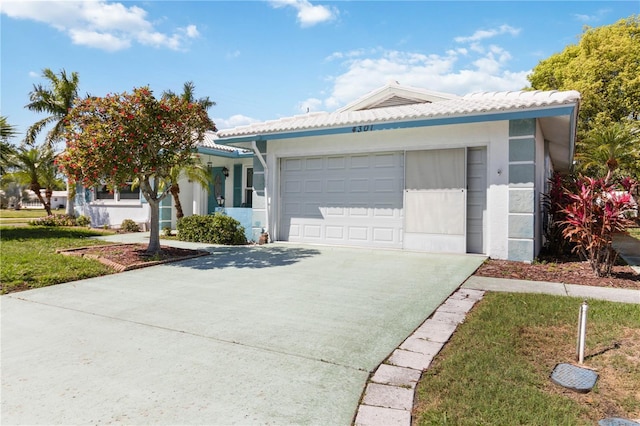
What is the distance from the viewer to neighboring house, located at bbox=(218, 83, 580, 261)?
27.9ft

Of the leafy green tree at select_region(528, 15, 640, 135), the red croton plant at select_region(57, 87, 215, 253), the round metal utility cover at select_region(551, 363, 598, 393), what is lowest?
the round metal utility cover at select_region(551, 363, 598, 393)

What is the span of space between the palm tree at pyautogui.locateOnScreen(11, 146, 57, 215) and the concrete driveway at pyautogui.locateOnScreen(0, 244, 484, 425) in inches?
686

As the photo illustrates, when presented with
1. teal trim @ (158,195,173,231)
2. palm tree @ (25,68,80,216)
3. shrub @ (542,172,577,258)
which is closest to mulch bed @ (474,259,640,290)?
shrub @ (542,172,577,258)

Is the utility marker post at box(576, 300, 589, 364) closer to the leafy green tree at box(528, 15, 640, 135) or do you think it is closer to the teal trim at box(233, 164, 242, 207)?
the teal trim at box(233, 164, 242, 207)

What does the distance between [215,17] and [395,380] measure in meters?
10.4

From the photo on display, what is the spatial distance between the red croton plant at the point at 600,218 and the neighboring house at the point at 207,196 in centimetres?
1143

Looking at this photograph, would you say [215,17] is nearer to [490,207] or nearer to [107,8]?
[107,8]

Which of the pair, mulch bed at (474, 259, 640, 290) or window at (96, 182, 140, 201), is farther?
window at (96, 182, 140, 201)

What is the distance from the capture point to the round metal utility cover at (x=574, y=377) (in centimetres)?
298

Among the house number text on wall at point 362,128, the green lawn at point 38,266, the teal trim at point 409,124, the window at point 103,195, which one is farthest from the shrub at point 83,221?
the house number text on wall at point 362,128

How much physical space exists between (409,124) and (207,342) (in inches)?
283

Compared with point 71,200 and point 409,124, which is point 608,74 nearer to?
point 409,124

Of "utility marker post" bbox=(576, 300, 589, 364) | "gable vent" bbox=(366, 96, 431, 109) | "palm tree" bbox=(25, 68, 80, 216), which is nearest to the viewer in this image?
"utility marker post" bbox=(576, 300, 589, 364)

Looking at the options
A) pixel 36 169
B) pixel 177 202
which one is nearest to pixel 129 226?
pixel 177 202
